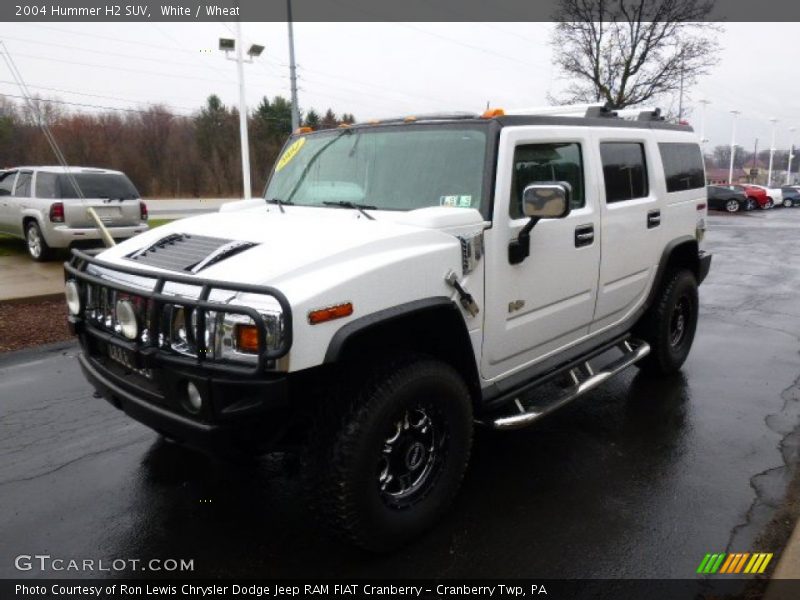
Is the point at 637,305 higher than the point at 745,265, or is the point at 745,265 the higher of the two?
the point at 637,305

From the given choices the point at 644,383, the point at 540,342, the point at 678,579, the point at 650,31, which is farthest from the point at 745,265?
the point at 650,31

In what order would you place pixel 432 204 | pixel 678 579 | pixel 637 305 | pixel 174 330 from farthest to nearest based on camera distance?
pixel 637 305 → pixel 432 204 → pixel 678 579 → pixel 174 330

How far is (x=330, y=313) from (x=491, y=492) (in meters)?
1.63

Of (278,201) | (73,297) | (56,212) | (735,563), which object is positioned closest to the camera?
(735,563)

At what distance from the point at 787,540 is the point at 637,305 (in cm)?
212

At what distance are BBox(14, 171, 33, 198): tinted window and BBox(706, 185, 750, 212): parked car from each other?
30.1 m

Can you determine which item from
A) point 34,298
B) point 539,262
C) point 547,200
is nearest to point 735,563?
point 539,262

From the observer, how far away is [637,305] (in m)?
4.79

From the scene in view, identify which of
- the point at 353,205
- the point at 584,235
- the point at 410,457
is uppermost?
the point at 353,205

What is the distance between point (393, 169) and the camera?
140 inches

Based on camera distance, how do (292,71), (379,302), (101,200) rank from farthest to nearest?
(292,71)
(101,200)
(379,302)

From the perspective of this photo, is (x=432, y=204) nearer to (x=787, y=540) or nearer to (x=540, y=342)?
(x=540, y=342)

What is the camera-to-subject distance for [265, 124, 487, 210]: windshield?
3324 mm

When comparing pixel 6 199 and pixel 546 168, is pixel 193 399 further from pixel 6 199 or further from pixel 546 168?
pixel 6 199
